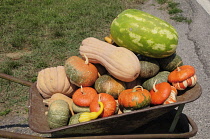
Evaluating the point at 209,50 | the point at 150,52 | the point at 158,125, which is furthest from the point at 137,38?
the point at 209,50

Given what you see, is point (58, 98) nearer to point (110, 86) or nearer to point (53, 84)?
point (53, 84)

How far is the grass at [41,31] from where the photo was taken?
4344 mm

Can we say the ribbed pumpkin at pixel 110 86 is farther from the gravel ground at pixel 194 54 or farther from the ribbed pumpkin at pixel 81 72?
the gravel ground at pixel 194 54

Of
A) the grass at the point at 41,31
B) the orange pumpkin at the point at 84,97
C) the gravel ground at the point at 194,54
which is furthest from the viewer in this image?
the grass at the point at 41,31

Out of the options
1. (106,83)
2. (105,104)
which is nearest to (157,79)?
(106,83)

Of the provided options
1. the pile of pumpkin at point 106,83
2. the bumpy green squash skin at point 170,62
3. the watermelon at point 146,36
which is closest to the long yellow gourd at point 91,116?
the pile of pumpkin at point 106,83

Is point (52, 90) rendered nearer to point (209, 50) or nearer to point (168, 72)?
point (168, 72)

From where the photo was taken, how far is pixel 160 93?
88.4 inches

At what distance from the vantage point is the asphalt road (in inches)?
147

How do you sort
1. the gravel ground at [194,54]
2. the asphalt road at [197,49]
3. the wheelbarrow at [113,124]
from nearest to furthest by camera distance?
1. the wheelbarrow at [113,124]
2. the gravel ground at [194,54]
3. the asphalt road at [197,49]

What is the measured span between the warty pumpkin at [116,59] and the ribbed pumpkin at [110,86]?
3.1 inches

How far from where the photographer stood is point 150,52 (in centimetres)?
244

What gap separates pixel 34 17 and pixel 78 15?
49.1 inches

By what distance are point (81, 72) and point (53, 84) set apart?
355 millimetres
